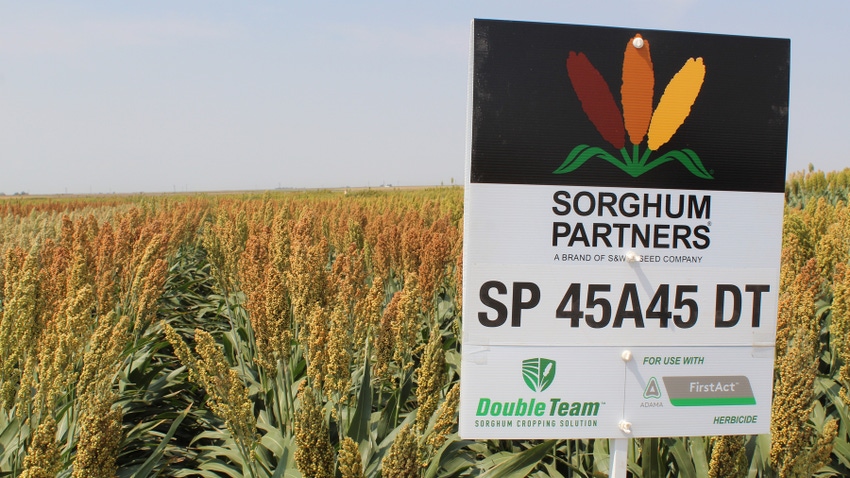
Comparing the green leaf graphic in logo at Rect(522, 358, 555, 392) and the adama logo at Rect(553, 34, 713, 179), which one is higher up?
the adama logo at Rect(553, 34, 713, 179)

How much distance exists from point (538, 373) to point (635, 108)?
102 centimetres

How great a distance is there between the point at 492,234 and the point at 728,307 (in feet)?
3.10

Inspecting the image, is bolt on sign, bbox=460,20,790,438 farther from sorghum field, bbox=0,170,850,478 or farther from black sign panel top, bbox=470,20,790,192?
sorghum field, bbox=0,170,850,478

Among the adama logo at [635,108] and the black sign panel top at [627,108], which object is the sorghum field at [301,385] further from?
the adama logo at [635,108]

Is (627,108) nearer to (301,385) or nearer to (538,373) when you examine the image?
(538,373)

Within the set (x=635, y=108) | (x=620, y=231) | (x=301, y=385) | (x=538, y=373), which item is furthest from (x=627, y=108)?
(x=301, y=385)

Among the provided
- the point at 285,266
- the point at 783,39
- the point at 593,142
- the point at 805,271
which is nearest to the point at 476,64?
the point at 593,142

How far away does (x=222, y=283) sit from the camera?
4477 millimetres

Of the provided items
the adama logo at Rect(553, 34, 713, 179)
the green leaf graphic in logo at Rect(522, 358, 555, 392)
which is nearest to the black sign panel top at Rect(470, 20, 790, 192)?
the adama logo at Rect(553, 34, 713, 179)

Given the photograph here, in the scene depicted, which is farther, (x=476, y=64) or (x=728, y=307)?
(x=728, y=307)

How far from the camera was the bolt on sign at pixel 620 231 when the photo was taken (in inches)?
86.5

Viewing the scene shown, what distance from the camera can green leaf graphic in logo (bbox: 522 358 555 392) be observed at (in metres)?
2.23

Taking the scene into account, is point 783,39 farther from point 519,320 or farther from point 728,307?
point 519,320

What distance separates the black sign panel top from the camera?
2.19m
